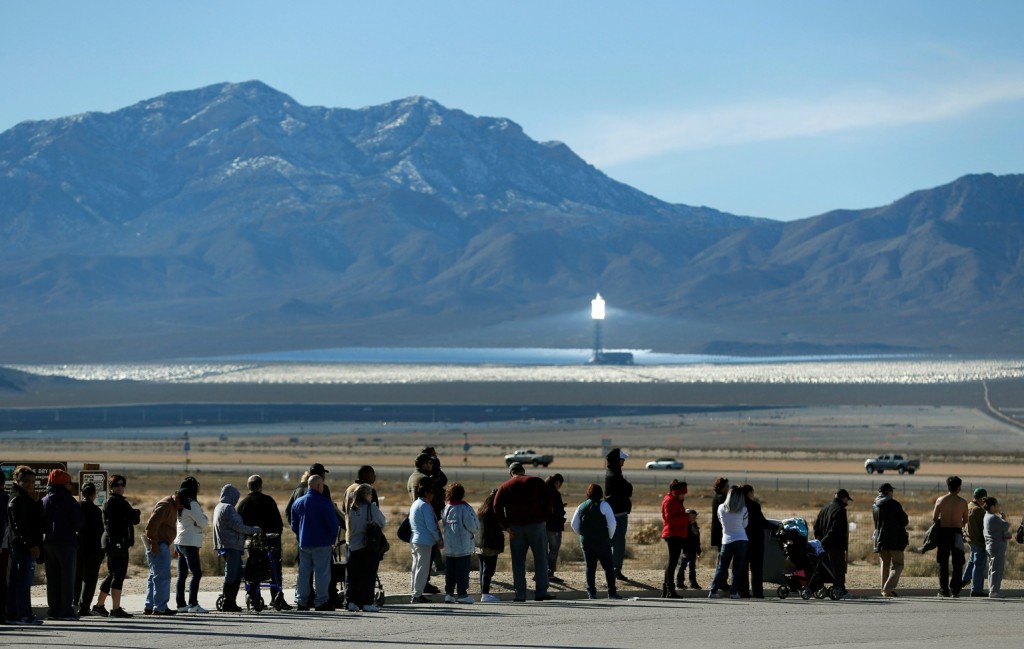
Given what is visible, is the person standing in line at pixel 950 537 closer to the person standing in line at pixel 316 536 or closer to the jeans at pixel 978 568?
the jeans at pixel 978 568

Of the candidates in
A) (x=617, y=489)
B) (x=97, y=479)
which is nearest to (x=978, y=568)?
(x=617, y=489)

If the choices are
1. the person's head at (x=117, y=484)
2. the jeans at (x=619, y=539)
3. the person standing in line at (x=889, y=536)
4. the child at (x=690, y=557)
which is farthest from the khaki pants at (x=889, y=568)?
the person's head at (x=117, y=484)

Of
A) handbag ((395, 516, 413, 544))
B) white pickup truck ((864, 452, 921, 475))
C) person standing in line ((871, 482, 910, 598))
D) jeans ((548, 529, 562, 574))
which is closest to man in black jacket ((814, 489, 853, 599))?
person standing in line ((871, 482, 910, 598))

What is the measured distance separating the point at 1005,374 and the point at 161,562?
171m

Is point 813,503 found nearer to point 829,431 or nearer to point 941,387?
point 829,431

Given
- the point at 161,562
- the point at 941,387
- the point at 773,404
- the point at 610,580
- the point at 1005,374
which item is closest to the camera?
the point at 161,562

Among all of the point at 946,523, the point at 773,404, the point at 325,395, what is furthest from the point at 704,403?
the point at 946,523

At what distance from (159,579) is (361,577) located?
6.52 ft

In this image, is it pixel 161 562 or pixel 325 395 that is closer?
pixel 161 562

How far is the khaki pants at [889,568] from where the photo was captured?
19.0m

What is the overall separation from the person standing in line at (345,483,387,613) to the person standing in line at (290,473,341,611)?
7.6 inches

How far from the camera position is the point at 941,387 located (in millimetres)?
148500

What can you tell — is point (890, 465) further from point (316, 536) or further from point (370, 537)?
point (316, 536)

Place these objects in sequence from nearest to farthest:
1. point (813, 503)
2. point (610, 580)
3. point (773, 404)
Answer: point (610, 580)
point (813, 503)
point (773, 404)
